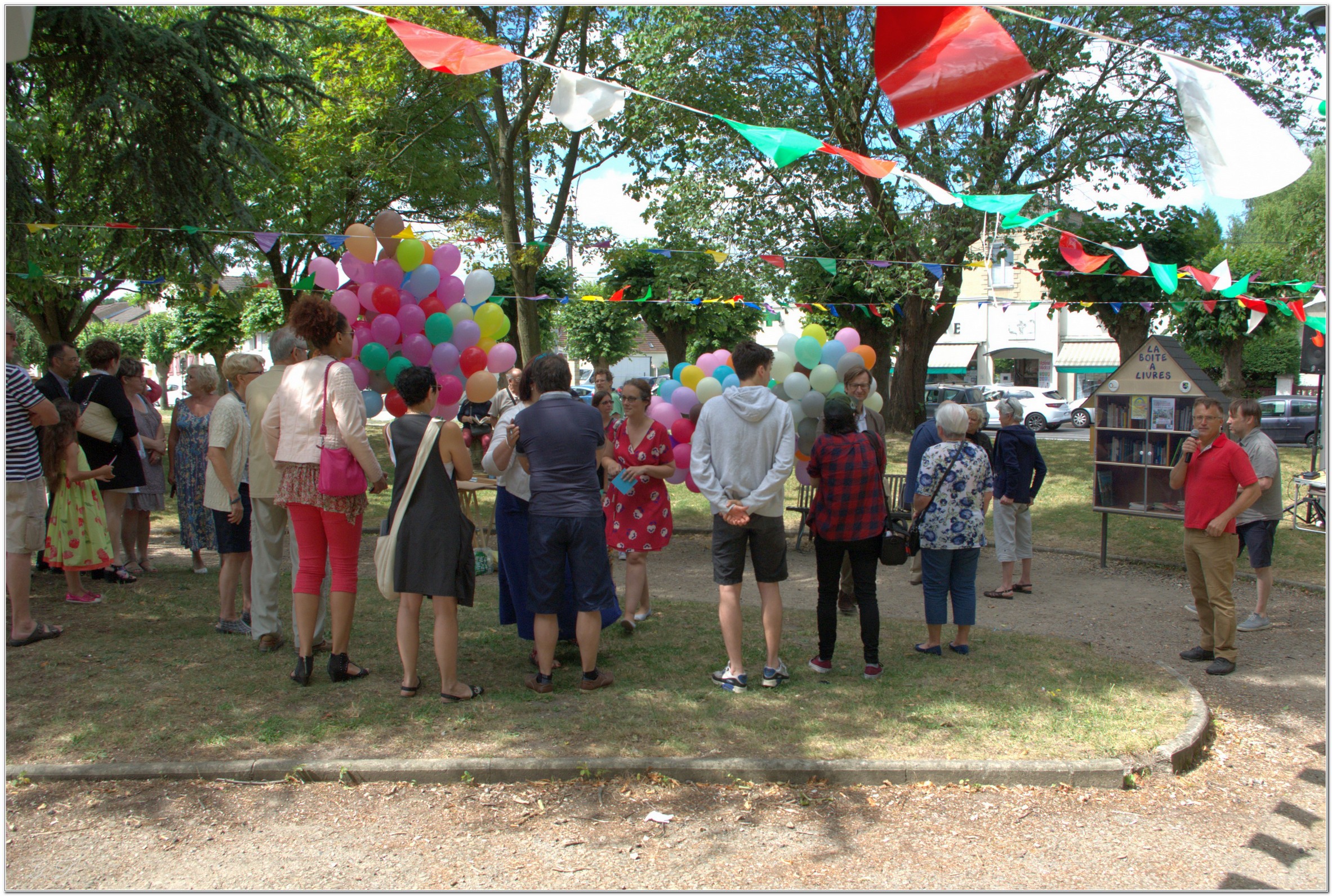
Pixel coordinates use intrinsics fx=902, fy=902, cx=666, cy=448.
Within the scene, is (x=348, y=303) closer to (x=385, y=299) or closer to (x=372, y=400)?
(x=385, y=299)

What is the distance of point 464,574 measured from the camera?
15.0 ft

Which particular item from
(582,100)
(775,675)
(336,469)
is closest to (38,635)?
(336,469)

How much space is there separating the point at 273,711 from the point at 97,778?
2.63 ft

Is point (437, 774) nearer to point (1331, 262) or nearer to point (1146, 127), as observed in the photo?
point (1331, 262)

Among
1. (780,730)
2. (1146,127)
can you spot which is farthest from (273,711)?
(1146,127)

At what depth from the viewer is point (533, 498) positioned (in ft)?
15.1

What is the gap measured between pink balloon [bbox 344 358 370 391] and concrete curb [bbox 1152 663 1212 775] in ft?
20.1

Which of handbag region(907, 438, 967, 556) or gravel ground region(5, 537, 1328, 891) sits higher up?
handbag region(907, 438, 967, 556)

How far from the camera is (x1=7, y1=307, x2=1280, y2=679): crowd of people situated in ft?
14.9

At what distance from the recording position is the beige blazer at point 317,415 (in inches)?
179

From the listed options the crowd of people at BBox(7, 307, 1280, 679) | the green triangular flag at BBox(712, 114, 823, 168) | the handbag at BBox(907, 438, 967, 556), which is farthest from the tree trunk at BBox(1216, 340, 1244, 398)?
the green triangular flag at BBox(712, 114, 823, 168)

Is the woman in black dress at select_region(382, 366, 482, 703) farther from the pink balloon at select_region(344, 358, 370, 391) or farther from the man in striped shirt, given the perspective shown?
the pink balloon at select_region(344, 358, 370, 391)

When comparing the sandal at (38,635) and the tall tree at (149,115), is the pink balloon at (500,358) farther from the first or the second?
the sandal at (38,635)

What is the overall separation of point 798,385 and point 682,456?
1023 mm
